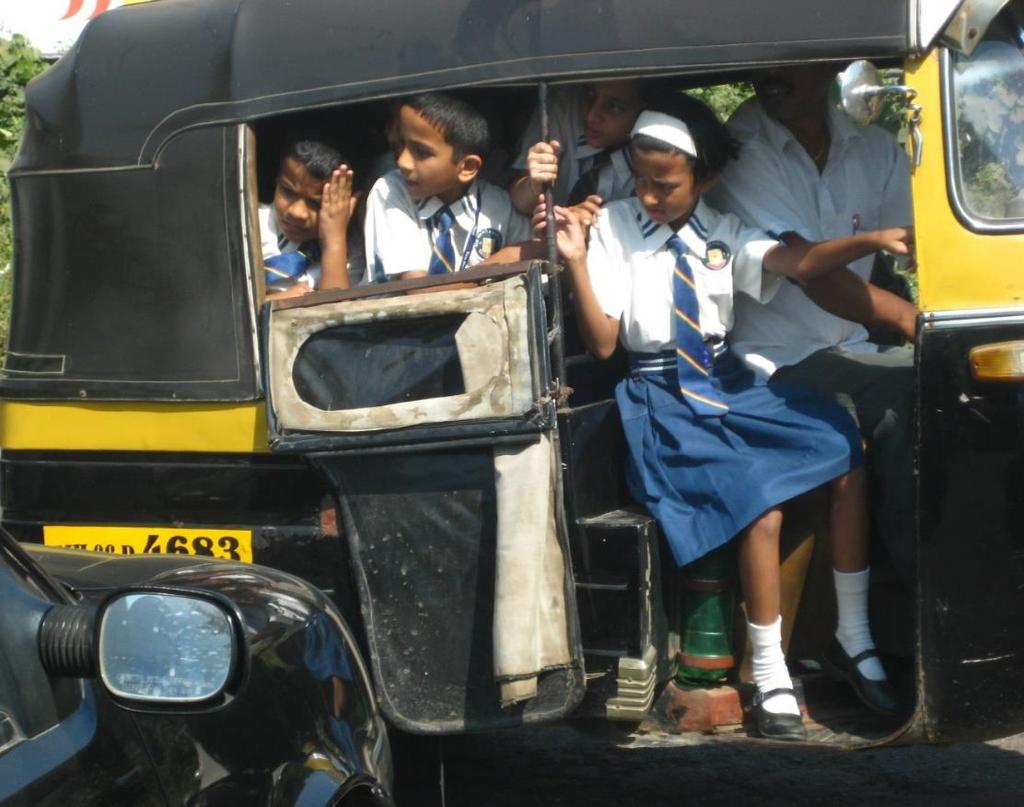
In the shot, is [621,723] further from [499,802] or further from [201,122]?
[201,122]

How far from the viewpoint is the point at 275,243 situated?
152 inches

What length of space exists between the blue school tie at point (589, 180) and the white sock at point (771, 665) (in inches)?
47.7

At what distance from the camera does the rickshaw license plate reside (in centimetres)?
363

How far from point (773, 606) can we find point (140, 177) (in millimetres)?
1907

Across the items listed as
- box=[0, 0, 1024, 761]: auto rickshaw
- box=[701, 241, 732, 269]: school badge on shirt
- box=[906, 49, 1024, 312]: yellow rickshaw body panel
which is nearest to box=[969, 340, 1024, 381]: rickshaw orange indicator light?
box=[0, 0, 1024, 761]: auto rickshaw

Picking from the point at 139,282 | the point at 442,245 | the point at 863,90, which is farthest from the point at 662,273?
the point at 139,282

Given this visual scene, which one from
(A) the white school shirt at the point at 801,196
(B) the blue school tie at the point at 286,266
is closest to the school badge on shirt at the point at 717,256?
(A) the white school shirt at the point at 801,196

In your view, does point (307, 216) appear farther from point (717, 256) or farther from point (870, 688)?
point (870, 688)

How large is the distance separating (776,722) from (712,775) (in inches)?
51.0

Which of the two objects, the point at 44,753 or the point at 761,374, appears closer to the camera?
the point at 44,753

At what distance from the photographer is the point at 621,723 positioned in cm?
364

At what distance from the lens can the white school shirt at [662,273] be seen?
3.65m

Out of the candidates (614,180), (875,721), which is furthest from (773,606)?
(614,180)

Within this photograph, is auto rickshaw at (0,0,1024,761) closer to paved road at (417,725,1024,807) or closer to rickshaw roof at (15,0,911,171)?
rickshaw roof at (15,0,911,171)
